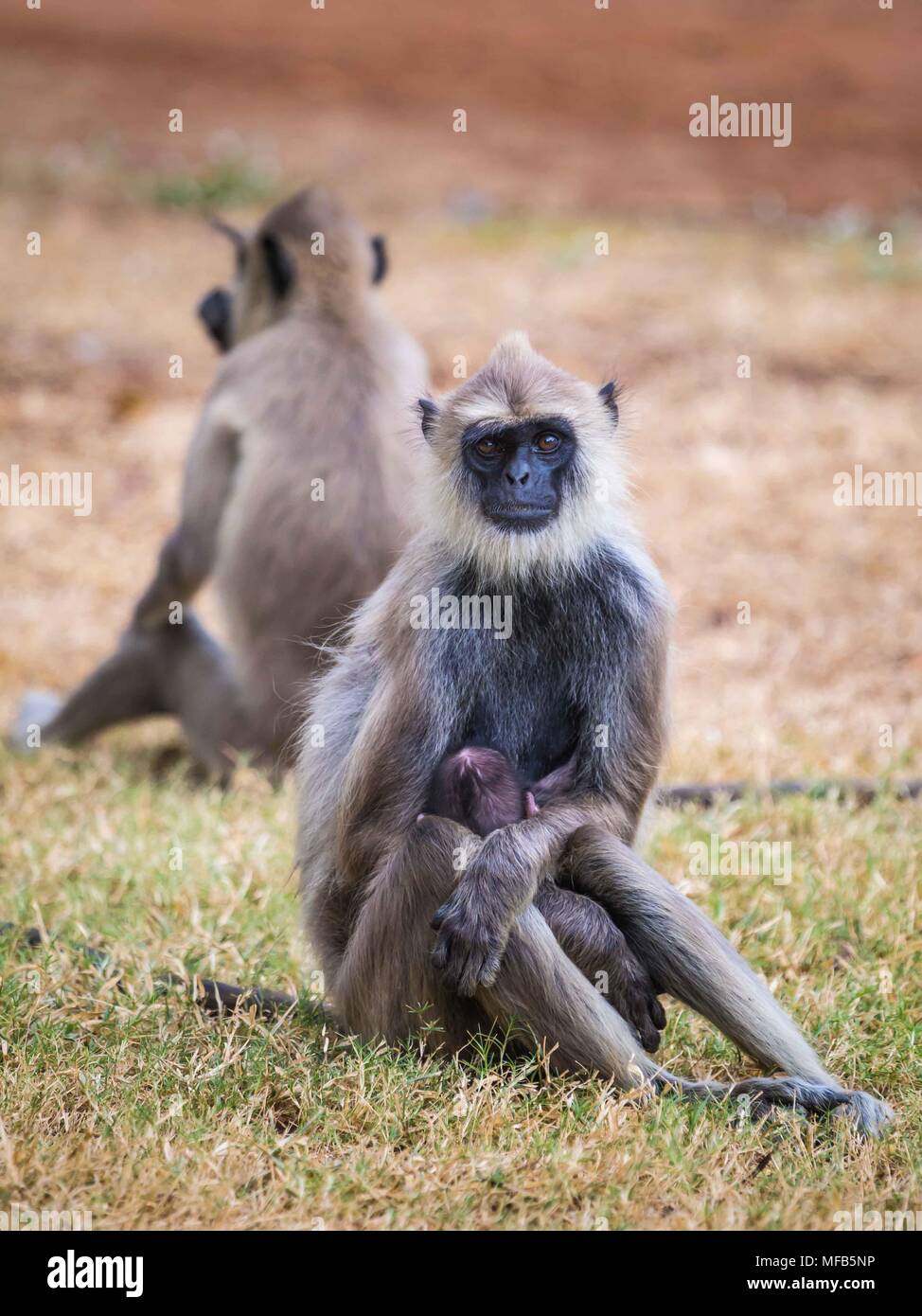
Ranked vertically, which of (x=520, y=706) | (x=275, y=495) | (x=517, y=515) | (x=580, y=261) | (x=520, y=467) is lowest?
(x=520, y=706)

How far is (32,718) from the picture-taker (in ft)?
23.1

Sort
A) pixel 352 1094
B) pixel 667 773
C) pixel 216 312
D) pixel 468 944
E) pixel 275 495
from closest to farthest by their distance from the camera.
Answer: pixel 468 944 < pixel 352 1094 < pixel 667 773 < pixel 275 495 < pixel 216 312

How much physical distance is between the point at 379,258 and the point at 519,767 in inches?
144

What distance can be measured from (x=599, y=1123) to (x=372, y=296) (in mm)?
4325

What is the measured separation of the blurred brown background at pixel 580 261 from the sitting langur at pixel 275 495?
1166 millimetres

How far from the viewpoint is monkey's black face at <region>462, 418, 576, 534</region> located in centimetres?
377

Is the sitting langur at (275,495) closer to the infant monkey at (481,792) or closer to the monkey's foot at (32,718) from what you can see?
the monkey's foot at (32,718)

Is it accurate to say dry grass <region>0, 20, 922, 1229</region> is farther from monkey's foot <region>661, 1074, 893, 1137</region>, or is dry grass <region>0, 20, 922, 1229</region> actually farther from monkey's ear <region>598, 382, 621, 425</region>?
monkey's ear <region>598, 382, 621, 425</region>

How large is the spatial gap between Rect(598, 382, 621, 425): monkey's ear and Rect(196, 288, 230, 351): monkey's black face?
10.8ft

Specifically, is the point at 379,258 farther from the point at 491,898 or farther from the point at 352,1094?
the point at 352,1094

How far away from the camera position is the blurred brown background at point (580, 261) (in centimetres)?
802

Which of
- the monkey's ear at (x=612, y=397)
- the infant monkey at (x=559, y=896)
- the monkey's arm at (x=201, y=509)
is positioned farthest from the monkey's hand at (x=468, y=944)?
the monkey's arm at (x=201, y=509)

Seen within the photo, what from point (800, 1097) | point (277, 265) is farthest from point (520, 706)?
point (277, 265)
